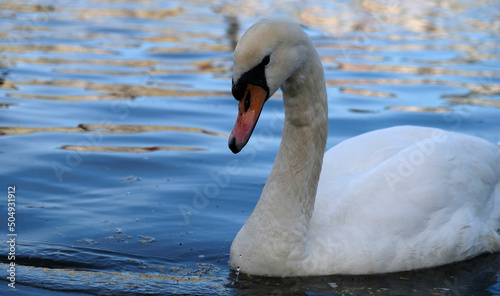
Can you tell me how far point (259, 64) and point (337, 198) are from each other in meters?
1.37

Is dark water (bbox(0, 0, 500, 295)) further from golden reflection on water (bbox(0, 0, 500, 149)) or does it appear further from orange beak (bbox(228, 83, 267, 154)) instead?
orange beak (bbox(228, 83, 267, 154))

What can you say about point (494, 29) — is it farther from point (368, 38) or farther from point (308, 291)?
point (308, 291)

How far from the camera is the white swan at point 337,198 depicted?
4777 mm

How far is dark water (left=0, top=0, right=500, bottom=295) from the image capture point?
5.37 metres

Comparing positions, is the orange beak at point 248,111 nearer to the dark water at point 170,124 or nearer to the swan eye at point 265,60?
the swan eye at point 265,60

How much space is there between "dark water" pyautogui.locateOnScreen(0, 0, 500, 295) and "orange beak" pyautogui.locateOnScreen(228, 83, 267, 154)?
1.05 meters

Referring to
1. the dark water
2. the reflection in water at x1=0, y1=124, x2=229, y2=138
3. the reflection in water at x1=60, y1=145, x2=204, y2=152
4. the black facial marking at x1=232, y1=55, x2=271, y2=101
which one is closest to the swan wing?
the dark water

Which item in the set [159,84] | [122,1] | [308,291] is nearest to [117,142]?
[159,84]

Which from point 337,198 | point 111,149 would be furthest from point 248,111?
point 111,149

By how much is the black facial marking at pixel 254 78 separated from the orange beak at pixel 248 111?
0.03 meters

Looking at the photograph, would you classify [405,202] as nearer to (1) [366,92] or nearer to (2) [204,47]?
(1) [366,92]

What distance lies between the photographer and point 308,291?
201 inches

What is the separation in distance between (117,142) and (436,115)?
12.8 feet

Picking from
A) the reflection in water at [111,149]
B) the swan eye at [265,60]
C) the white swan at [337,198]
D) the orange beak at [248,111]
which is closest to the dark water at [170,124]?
the reflection in water at [111,149]
